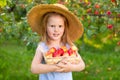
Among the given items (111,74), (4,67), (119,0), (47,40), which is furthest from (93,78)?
(47,40)

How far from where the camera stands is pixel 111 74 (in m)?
6.91

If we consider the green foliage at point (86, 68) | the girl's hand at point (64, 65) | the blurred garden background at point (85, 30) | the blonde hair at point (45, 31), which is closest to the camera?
the girl's hand at point (64, 65)

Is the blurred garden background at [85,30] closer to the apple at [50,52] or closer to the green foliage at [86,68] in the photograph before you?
the green foliage at [86,68]

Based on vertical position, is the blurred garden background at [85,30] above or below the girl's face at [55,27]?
below

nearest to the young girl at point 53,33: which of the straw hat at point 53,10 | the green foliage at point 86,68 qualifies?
the straw hat at point 53,10

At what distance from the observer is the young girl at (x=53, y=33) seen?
9.22 ft

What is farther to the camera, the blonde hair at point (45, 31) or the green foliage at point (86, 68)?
the green foliage at point (86, 68)

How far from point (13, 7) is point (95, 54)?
3.61 meters

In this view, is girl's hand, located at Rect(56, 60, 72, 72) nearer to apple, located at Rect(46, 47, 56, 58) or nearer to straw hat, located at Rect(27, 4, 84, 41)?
apple, located at Rect(46, 47, 56, 58)

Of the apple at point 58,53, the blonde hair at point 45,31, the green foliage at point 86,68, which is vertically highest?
the blonde hair at point 45,31

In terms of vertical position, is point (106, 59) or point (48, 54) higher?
point (48, 54)

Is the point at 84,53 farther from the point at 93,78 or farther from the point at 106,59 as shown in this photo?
the point at 93,78

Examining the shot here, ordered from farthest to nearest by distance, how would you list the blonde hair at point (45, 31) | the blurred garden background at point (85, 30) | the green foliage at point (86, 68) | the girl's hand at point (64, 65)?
1. the green foliage at point (86, 68)
2. the blurred garden background at point (85, 30)
3. the blonde hair at point (45, 31)
4. the girl's hand at point (64, 65)

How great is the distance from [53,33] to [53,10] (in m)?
0.16
